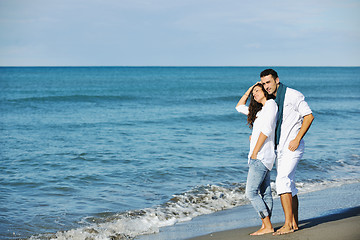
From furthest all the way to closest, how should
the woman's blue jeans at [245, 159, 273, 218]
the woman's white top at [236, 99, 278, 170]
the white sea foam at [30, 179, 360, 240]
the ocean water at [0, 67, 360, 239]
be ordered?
the ocean water at [0, 67, 360, 239], the white sea foam at [30, 179, 360, 240], the woman's blue jeans at [245, 159, 273, 218], the woman's white top at [236, 99, 278, 170]

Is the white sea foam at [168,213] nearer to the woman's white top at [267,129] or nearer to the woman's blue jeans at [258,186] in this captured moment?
the woman's blue jeans at [258,186]

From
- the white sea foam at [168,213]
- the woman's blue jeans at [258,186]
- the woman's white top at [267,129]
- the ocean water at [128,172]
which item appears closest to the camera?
the woman's white top at [267,129]

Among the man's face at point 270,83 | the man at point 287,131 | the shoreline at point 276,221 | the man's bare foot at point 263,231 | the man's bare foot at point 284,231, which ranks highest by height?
the man's face at point 270,83

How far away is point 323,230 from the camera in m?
4.88

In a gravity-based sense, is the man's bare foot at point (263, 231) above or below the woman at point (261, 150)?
below

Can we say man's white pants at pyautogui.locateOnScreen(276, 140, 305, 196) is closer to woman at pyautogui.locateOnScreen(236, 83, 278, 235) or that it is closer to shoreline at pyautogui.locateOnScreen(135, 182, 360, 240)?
woman at pyautogui.locateOnScreen(236, 83, 278, 235)

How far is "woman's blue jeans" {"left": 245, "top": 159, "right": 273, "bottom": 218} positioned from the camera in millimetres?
4715

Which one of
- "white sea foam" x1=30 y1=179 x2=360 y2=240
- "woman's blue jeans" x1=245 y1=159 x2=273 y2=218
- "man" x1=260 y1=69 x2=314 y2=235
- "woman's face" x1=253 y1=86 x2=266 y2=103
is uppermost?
"woman's face" x1=253 y1=86 x2=266 y2=103

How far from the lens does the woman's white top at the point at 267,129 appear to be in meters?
4.59

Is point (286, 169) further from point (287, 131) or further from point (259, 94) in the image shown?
point (259, 94)

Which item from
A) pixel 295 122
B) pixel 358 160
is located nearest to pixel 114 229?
pixel 295 122

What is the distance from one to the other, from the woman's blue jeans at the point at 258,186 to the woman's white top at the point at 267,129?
0.08m

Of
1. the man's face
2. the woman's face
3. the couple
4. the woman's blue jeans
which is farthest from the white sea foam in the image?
the man's face

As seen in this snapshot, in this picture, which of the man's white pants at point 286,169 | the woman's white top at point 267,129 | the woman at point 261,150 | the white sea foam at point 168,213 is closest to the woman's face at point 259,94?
the woman at point 261,150
